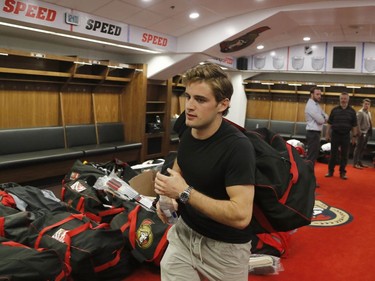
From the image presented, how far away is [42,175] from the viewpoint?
534cm

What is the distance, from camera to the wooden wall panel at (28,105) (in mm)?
5719

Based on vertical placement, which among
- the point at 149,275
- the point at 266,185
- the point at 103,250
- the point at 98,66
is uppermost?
the point at 98,66

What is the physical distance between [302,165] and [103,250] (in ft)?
5.17

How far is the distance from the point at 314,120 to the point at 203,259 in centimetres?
495

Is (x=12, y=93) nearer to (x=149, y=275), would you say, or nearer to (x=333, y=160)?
(x=149, y=275)

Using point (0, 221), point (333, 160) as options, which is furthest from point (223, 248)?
point (333, 160)

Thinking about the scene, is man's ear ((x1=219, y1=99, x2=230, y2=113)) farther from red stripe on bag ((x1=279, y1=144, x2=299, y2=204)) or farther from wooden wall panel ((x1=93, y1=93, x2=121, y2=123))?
wooden wall panel ((x1=93, y1=93, x2=121, y2=123))

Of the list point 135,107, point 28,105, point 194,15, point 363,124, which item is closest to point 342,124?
point 363,124

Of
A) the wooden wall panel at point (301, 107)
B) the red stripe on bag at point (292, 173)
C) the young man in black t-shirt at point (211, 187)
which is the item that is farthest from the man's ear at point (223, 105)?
the wooden wall panel at point (301, 107)

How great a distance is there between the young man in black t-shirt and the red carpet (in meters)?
1.50

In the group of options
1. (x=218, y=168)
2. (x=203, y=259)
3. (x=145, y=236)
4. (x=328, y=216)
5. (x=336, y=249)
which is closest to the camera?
(x=218, y=168)

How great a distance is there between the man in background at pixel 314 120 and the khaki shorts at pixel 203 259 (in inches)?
185

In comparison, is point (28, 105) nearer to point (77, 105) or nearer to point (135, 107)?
point (77, 105)

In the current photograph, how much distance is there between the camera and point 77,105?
696 cm
